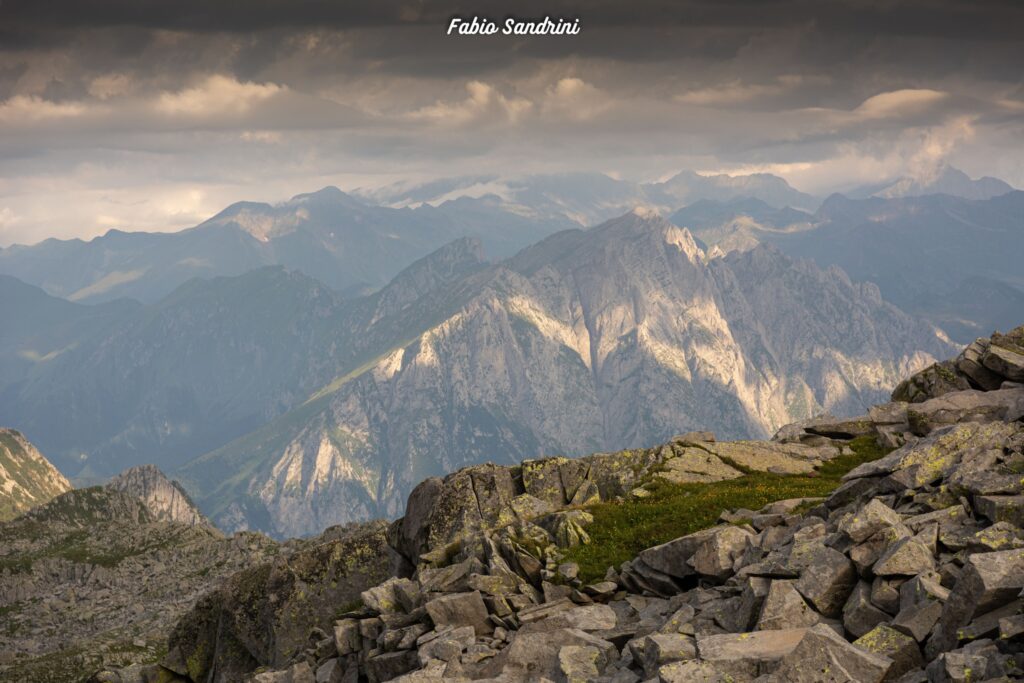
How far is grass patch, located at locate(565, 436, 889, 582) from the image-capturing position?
39656mm

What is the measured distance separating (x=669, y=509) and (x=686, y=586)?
10535 mm

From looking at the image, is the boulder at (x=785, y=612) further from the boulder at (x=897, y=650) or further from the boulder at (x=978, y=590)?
the boulder at (x=978, y=590)

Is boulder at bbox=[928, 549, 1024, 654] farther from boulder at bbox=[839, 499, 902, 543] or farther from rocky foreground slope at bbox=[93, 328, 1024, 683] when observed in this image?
boulder at bbox=[839, 499, 902, 543]

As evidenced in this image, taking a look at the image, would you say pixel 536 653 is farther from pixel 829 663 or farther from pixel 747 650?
pixel 829 663

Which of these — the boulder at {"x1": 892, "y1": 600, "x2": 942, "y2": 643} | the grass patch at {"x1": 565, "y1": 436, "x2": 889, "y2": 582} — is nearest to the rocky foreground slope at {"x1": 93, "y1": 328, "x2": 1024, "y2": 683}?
the boulder at {"x1": 892, "y1": 600, "x2": 942, "y2": 643}

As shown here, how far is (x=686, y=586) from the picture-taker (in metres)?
34.7

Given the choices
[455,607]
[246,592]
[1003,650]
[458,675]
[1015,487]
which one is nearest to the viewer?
[1003,650]

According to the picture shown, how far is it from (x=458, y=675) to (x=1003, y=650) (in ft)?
61.2

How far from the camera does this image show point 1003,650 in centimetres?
2020

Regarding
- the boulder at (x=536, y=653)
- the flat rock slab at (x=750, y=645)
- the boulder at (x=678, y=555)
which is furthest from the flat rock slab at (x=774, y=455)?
the flat rock slab at (x=750, y=645)

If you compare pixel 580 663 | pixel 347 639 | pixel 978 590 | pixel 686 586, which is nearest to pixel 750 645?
pixel 978 590

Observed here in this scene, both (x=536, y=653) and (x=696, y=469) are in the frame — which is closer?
(x=536, y=653)

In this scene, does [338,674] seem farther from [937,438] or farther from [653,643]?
[937,438]

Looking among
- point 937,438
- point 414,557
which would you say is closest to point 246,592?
point 414,557
